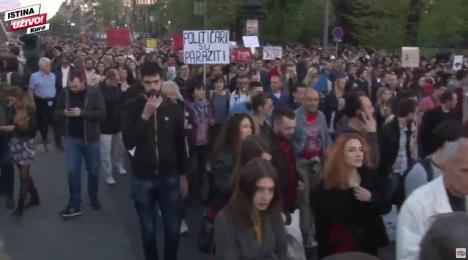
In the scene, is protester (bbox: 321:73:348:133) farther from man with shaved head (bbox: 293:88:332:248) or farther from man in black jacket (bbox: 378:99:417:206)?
man with shaved head (bbox: 293:88:332:248)

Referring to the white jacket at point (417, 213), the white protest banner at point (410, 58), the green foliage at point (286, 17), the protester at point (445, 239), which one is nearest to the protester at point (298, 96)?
the white jacket at point (417, 213)

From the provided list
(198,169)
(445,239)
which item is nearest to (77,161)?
(198,169)

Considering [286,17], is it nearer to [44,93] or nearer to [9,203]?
[44,93]

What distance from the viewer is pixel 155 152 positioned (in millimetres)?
7137

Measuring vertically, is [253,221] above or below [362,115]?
below

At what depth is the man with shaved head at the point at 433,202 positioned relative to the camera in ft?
13.0

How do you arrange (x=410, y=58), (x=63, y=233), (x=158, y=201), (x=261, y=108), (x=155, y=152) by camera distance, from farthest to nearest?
(x=410, y=58)
(x=63, y=233)
(x=261, y=108)
(x=158, y=201)
(x=155, y=152)

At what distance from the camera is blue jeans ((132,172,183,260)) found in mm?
7215

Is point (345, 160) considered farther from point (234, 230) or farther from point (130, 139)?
point (130, 139)

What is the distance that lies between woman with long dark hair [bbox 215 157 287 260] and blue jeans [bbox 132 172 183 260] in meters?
2.27

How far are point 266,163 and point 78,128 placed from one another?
209 inches

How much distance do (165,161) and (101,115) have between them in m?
3.00

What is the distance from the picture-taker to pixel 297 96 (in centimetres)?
1177

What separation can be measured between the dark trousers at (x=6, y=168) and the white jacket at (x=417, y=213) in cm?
728
